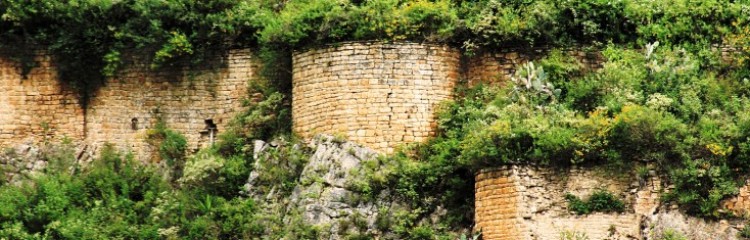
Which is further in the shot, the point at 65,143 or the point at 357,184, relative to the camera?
the point at 65,143

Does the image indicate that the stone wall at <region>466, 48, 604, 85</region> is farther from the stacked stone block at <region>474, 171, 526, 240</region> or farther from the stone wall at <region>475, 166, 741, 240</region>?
the stone wall at <region>475, 166, 741, 240</region>

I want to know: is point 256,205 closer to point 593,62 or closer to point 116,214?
point 116,214

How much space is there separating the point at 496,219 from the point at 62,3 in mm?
8267

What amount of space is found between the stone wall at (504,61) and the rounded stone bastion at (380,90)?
0.26 m

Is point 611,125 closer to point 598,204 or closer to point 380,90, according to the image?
point 598,204

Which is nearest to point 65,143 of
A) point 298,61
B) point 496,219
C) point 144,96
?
point 144,96

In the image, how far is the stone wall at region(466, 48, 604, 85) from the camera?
119 ft

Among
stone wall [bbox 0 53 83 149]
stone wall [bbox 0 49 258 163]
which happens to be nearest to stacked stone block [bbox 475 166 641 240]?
stone wall [bbox 0 49 258 163]

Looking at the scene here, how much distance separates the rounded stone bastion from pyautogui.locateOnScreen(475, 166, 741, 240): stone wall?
231 cm

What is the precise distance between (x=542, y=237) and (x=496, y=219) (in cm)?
78

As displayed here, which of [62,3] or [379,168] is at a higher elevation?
[62,3]

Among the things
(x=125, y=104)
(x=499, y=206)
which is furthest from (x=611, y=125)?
(x=125, y=104)

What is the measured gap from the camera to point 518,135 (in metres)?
33.7

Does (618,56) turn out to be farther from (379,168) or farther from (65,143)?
(65,143)
